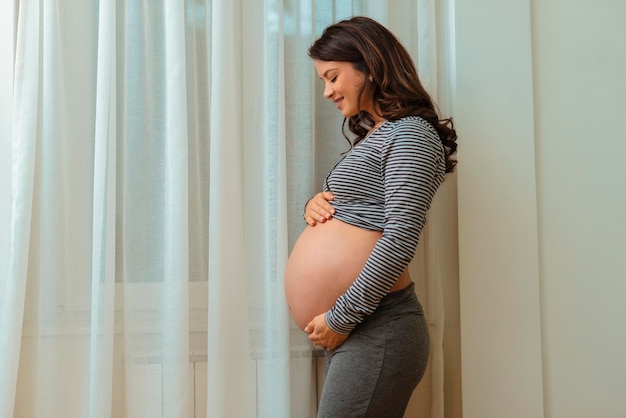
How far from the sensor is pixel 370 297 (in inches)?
52.5

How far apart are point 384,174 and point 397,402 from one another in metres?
0.50

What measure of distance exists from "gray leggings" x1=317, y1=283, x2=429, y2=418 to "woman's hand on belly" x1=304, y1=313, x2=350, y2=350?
19 mm

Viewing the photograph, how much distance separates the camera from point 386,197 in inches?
54.3

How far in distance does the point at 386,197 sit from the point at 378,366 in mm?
362

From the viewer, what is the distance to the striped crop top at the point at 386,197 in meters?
1.33
